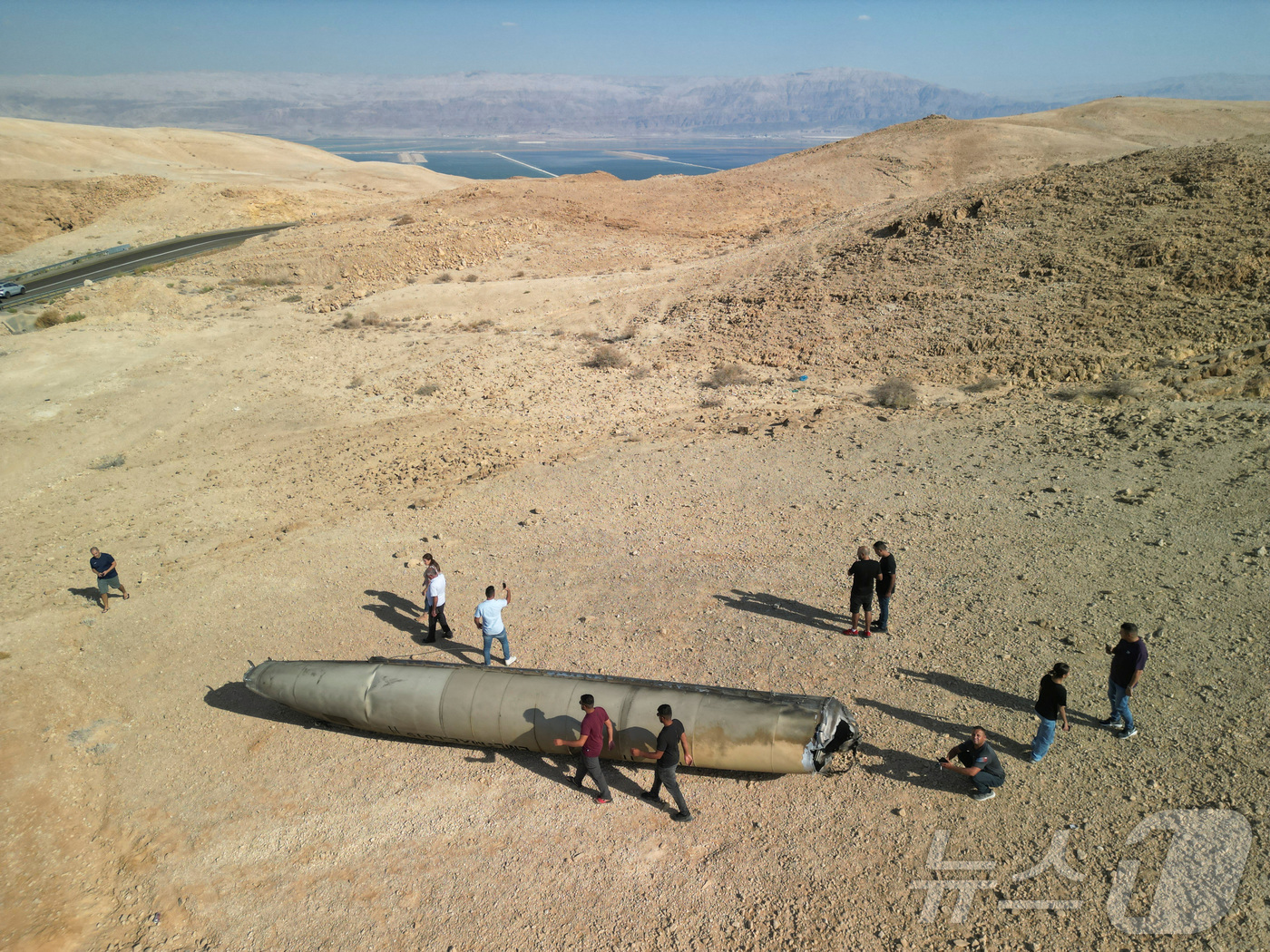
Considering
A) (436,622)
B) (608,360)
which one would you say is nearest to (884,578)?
(436,622)

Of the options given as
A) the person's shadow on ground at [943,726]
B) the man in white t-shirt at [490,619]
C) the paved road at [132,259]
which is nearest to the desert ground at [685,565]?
the person's shadow on ground at [943,726]

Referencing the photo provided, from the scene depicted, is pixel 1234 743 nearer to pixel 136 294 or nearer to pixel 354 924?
pixel 354 924

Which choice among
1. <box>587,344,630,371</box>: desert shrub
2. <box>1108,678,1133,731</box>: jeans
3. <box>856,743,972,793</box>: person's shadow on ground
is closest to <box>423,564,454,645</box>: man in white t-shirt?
<box>856,743,972,793</box>: person's shadow on ground

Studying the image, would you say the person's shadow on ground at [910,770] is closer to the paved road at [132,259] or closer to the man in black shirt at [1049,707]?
the man in black shirt at [1049,707]

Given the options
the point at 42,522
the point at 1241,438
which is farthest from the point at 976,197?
the point at 42,522

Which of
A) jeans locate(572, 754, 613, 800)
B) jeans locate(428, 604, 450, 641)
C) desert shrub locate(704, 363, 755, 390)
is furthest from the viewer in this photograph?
desert shrub locate(704, 363, 755, 390)

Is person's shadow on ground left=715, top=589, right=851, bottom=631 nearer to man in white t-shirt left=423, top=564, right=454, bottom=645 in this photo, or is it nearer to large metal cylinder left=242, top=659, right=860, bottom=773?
large metal cylinder left=242, top=659, right=860, bottom=773
